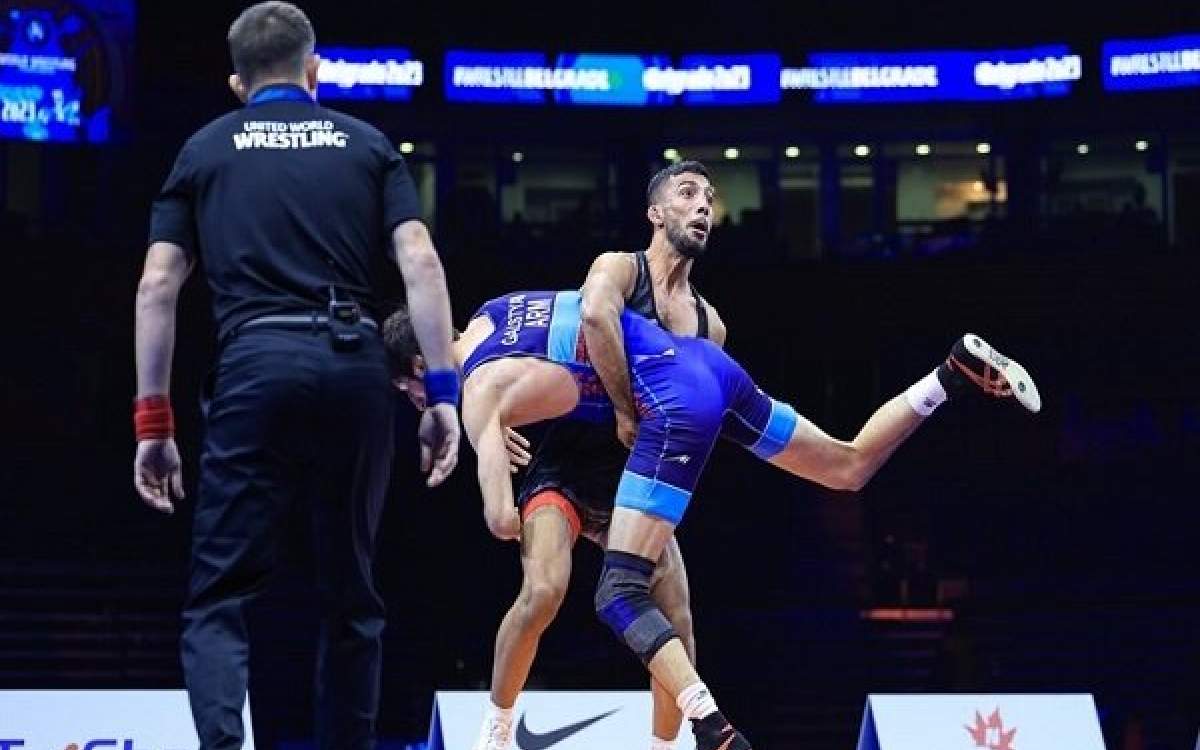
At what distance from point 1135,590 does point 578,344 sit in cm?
1100

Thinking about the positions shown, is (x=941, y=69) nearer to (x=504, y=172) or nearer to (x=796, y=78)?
(x=796, y=78)

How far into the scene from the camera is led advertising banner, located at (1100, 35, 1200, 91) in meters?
22.4

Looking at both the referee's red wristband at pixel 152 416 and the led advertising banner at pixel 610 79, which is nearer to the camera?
the referee's red wristband at pixel 152 416

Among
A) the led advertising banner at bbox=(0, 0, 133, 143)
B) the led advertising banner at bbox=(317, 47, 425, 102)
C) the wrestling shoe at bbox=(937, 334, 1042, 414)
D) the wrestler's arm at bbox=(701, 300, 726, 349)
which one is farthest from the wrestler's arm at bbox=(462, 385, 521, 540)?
the led advertising banner at bbox=(317, 47, 425, 102)

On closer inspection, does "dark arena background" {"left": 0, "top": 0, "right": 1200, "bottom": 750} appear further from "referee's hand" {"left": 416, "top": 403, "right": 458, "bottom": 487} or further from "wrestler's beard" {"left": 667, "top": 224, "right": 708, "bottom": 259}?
"referee's hand" {"left": 416, "top": 403, "right": 458, "bottom": 487}

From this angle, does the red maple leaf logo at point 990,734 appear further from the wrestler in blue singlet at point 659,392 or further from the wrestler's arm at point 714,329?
the wrestler's arm at point 714,329

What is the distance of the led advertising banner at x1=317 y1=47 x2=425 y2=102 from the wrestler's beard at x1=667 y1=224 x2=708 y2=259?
16.3 meters

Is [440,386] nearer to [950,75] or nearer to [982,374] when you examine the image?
[982,374]

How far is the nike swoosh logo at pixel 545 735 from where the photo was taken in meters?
7.19

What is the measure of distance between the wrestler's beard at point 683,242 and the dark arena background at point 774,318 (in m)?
2.56

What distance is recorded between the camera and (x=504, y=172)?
25219 mm

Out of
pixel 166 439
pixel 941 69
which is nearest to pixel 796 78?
pixel 941 69

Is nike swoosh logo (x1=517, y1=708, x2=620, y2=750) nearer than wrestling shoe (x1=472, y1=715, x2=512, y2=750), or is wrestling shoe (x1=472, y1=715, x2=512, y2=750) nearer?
wrestling shoe (x1=472, y1=715, x2=512, y2=750)

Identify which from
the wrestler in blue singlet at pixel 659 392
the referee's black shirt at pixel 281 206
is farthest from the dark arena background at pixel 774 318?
the referee's black shirt at pixel 281 206
